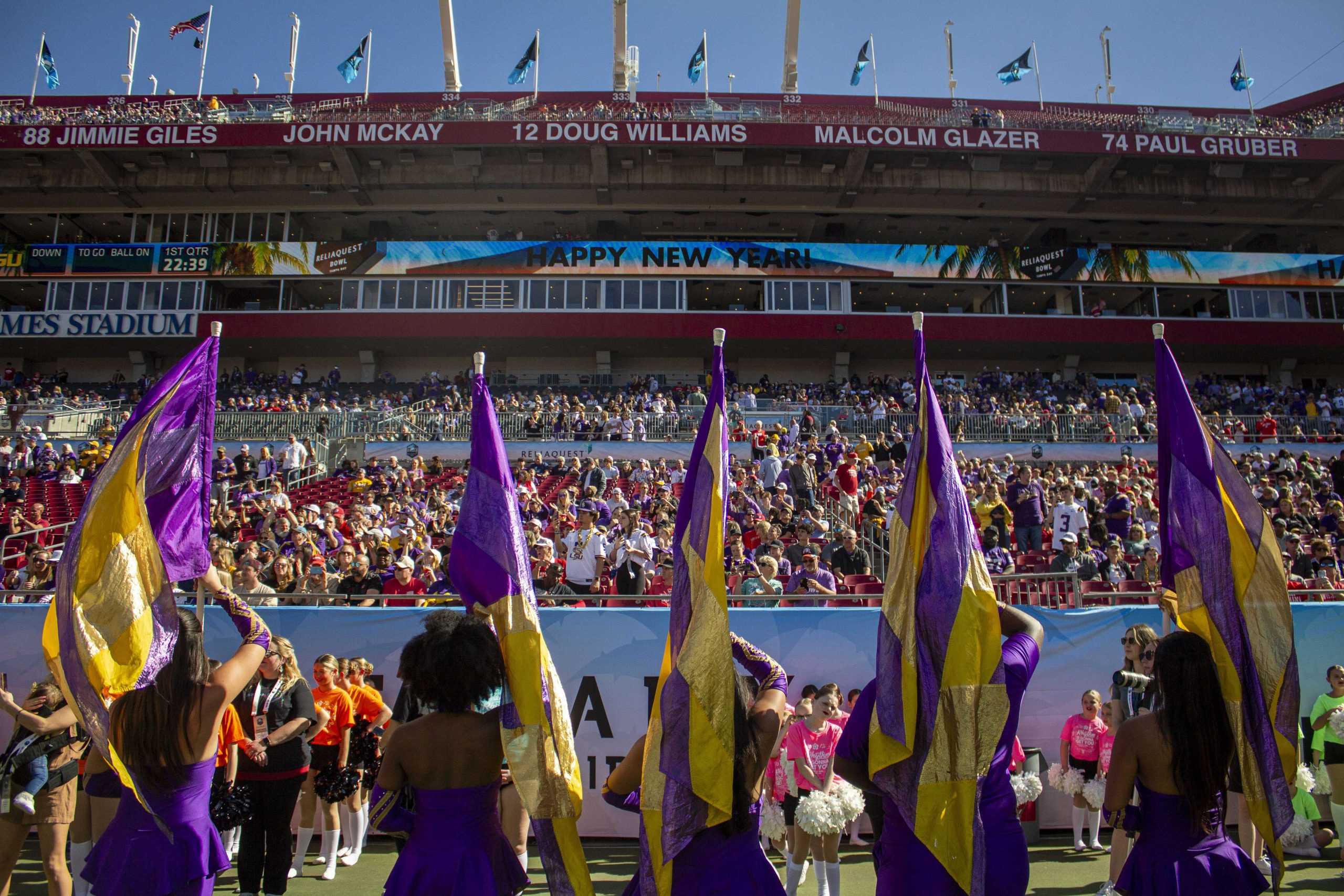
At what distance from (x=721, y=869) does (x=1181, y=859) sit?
1.80 meters

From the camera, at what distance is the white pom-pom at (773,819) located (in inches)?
248

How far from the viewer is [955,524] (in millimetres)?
3904

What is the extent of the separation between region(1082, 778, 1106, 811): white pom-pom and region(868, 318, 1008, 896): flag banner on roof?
4.43 meters

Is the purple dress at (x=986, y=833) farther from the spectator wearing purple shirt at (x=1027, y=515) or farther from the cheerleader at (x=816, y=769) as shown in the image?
the spectator wearing purple shirt at (x=1027, y=515)

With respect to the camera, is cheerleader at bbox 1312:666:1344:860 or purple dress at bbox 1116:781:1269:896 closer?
purple dress at bbox 1116:781:1269:896

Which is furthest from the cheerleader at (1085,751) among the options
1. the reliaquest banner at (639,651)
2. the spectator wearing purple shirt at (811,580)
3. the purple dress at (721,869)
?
the purple dress at (721,869)

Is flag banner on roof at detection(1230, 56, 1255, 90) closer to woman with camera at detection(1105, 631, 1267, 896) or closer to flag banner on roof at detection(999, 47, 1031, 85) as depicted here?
flag banner on roof at detection(999, 47, 1031, 85)

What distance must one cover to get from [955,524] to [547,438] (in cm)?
1963

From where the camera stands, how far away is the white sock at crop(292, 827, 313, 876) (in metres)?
6.84

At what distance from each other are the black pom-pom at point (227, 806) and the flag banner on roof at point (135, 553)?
131 centimetres

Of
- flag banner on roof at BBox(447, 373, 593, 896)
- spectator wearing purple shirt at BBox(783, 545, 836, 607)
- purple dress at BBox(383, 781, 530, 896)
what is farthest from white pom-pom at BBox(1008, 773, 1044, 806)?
purple dress at BBox(383, 781, 530, 896)

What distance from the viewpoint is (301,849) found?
6852 millimetres

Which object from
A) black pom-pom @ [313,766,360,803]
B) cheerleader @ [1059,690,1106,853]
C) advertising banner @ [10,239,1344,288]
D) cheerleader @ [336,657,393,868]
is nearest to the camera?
black pom-pom @ [313,766,360,803]

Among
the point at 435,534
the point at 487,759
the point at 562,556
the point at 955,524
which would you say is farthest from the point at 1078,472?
the point at 487,759
